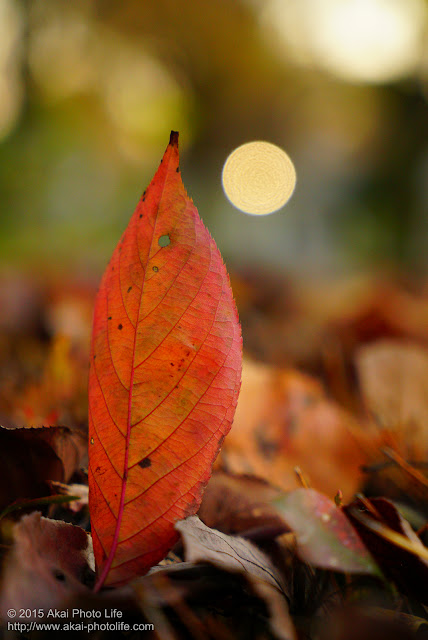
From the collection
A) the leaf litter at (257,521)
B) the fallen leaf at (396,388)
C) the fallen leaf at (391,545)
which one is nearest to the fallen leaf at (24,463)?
the leaf litter at (257,521)

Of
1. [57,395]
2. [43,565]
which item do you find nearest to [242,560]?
[43,565]

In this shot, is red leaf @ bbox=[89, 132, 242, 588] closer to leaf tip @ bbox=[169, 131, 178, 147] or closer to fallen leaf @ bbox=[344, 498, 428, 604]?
leaf tip @ bbox=[169, 131, 178, 147]

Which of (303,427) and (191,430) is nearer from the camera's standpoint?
(191,430)

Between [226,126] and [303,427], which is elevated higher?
[226,126]

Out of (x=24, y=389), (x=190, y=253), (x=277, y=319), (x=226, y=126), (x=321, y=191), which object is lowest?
(x=24, y=389)

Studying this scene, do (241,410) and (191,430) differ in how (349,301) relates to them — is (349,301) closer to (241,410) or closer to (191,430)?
(241,410)

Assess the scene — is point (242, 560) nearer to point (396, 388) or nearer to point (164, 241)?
point (164, 241)

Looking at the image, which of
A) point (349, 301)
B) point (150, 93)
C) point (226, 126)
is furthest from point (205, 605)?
point (150, 93)
